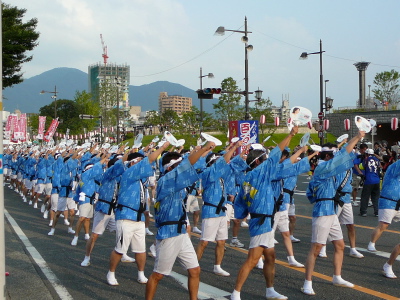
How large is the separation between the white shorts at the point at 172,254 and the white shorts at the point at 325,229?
6.35ft

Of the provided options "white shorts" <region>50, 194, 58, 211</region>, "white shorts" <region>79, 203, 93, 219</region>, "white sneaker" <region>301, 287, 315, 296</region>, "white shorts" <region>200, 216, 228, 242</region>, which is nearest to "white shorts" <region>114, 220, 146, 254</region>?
"white shorts" <region>200, 216, 228, 242</region>

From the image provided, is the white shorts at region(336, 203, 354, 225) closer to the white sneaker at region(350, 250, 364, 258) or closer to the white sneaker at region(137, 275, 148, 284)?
the white sneaker at region(350, 250, 364, 258)

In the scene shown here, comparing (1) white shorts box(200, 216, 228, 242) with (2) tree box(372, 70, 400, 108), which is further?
(2) tree box(372, 70, 400, 108)

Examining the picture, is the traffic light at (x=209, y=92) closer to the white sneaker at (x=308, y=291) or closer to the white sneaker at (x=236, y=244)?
the white sneaker at (x=236, y=244)

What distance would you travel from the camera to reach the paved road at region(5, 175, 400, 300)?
5898mm

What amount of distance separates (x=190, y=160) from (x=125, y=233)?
2100mm

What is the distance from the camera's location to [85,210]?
919cm

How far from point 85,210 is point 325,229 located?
503 centimetres

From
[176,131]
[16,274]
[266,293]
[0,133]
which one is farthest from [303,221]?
[176,131]

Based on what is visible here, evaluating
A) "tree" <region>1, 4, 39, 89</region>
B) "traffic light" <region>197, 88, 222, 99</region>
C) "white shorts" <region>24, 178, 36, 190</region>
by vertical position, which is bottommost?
"white shorts" <region>24, 178, 36, 190</region>

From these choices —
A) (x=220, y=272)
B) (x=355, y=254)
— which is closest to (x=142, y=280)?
(x=220, y=272)

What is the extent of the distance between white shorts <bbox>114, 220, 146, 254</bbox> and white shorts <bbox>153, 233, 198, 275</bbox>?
137 cm

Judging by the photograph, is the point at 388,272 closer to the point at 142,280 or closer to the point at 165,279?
the point at 165,279

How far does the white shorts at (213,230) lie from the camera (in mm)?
6895
